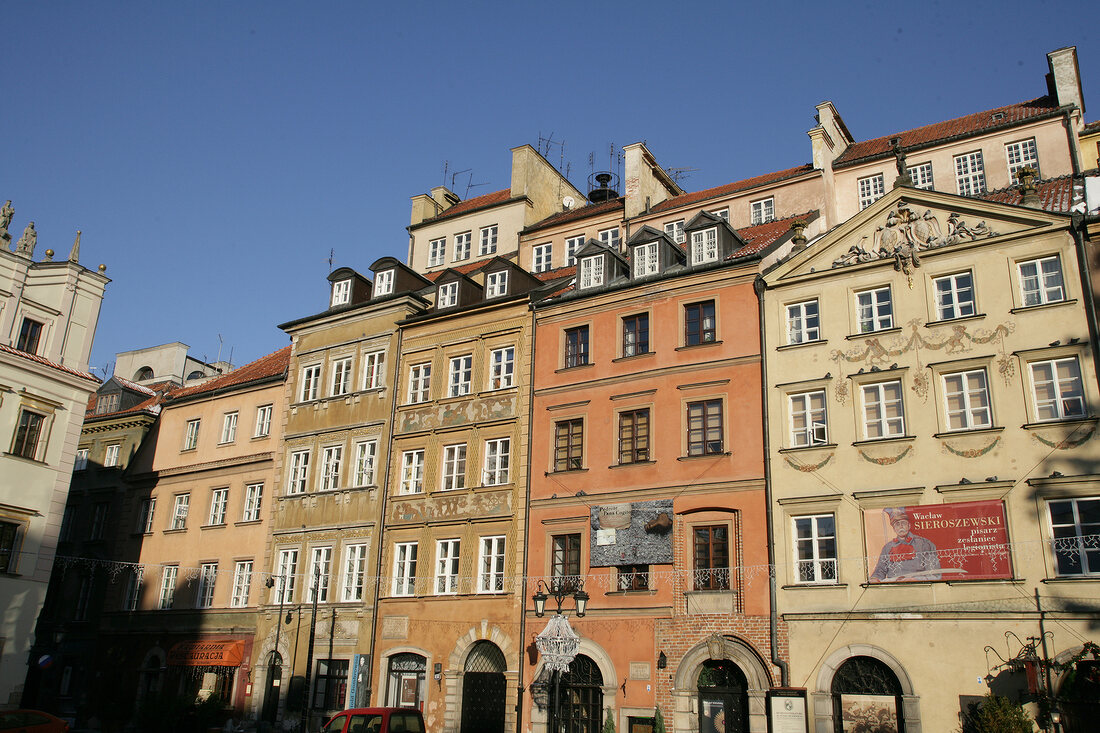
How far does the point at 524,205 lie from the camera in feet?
138

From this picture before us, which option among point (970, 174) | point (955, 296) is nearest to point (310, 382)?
point (955, 296)

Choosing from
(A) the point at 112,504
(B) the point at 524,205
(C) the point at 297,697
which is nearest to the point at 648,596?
(C) the point at 297,697

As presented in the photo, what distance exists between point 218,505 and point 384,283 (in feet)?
36.5

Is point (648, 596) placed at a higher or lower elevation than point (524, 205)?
lower

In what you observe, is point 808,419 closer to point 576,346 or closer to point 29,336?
point 576,346

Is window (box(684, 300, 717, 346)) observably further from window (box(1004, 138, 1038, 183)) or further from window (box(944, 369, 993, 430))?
window (box(1004, 138, 1038, 183))

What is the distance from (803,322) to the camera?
88.0 ft

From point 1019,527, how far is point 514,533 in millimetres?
14479

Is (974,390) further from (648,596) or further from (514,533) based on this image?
(514,533)

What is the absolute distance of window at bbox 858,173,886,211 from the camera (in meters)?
35.7

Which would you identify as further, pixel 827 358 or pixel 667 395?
pixel 667 395

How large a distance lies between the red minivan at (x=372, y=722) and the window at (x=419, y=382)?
13069mm

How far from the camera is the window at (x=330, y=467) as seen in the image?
3519 centimetres

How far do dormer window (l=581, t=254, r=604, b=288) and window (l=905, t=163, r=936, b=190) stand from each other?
1232 cm
